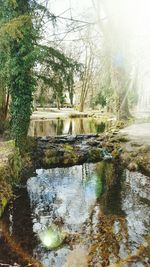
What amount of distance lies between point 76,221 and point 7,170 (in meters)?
2.46

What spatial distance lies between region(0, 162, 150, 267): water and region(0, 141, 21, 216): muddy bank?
1.07 feet

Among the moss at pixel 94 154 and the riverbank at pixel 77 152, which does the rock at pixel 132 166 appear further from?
the moss at pixel 94 154

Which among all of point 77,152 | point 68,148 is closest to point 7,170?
point 77,152

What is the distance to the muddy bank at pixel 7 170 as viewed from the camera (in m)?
7.93

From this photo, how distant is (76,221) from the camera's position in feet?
24.3

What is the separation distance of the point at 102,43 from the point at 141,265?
65.0ft

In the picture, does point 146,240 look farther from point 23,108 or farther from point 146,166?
point 23,108

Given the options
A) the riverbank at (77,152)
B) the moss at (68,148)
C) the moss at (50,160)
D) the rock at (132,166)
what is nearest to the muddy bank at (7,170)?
the riverbank at (77,152)

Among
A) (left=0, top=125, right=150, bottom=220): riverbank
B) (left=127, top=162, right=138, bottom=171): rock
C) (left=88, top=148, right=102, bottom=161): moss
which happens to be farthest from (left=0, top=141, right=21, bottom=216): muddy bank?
(left=127, top=162, right=138, bottom=171): rock

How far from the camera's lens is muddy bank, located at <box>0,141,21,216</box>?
26.0ft

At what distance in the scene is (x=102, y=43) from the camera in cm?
2327

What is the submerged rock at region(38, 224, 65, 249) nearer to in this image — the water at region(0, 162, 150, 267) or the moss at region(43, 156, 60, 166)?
the water at region(0, 162, 150, 267)

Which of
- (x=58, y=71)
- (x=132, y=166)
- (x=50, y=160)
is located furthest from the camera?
(x=58, y=71)

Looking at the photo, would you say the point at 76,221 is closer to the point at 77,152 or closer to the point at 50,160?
the point at 50,160
